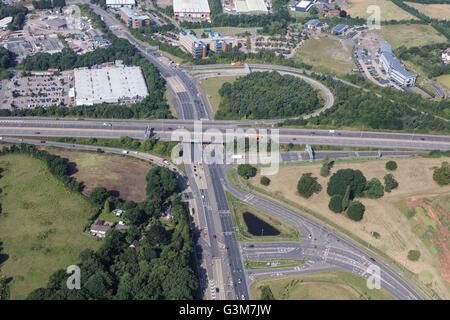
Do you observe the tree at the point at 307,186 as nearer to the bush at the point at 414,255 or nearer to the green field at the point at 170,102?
the bush at the point at 414,255

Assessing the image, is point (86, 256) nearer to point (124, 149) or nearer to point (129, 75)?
point (124, 149)

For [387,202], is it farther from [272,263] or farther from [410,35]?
[410,35]

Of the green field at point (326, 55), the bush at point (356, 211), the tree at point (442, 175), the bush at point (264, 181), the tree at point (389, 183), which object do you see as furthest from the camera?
the green field at point (326, 55)

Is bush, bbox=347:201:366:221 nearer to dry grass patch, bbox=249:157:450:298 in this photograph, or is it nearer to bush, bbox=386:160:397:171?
dry grass patch, bbox=249:157:450:298

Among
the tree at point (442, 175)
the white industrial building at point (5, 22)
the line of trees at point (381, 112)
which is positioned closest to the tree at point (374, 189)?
the tree at point (442, 175)

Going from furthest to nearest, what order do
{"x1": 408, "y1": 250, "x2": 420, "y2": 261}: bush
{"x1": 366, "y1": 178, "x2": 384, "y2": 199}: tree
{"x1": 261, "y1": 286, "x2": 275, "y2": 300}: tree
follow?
{"x1": 366, "y1": 178, "x2": 384, "y2": 199}: tree, {"x1": 408, "y1": 250, "x2": 420, "y2": 261}: bush, {"x1": 261, "y1": 286, "x2": 275, "y2": 300}: tree

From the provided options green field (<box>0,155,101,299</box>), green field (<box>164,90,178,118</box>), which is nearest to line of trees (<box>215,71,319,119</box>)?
green field (<box>164,90,178,118</box>)

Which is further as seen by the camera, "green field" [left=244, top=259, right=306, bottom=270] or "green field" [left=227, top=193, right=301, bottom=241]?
"green field" [left=227, top=193, right=301, bottom=241]
